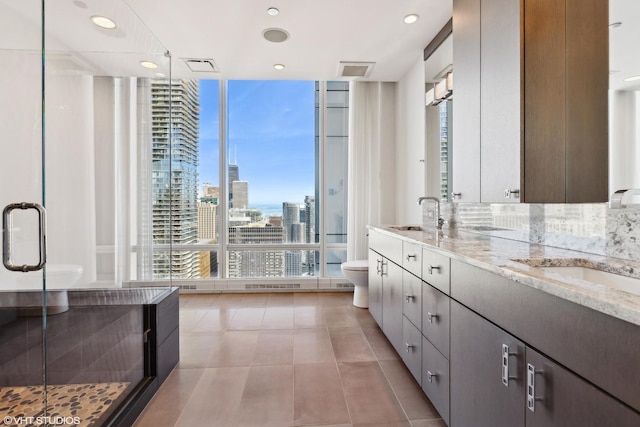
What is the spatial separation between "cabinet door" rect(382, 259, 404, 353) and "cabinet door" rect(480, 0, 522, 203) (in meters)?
0.87

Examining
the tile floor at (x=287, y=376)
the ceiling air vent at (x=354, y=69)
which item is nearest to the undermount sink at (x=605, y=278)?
the tile floor at (x=287, y=376)

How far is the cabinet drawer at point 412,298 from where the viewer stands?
6.28 feet

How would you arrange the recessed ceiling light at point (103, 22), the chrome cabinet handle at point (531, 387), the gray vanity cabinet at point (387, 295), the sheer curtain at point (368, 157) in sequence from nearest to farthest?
the chrome cabinet handle at point (531, 387) → the recessed ceiling light at point (103, 22) → the gray vanity cabinet at point (387, 295) → the sheer curtain at point (368, 157)

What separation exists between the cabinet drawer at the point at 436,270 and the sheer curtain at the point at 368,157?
2266mm

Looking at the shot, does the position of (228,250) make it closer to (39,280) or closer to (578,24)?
(39,280)

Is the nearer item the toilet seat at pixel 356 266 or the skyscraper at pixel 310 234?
the toilet seat at pixel 356 266

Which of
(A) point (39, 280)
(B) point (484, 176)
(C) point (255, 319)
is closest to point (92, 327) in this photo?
(A) point (39, 280)

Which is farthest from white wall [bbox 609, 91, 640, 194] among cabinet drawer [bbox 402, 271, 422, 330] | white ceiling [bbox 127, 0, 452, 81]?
white ceiling [bbox 127, 0, 452, 81]

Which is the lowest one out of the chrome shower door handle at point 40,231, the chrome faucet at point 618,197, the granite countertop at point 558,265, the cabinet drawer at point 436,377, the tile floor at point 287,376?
the tile floor at point 287,376

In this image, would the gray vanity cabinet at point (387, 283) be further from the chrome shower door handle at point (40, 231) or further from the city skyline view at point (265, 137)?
the chrome shower door handle at point (40, 231)

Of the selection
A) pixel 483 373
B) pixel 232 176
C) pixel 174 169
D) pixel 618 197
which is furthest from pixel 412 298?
pixel 232 176

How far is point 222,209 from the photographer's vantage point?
4.25 meters

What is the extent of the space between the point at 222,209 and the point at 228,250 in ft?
1.81

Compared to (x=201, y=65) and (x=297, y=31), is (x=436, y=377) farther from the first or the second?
(x=201, y=65)
